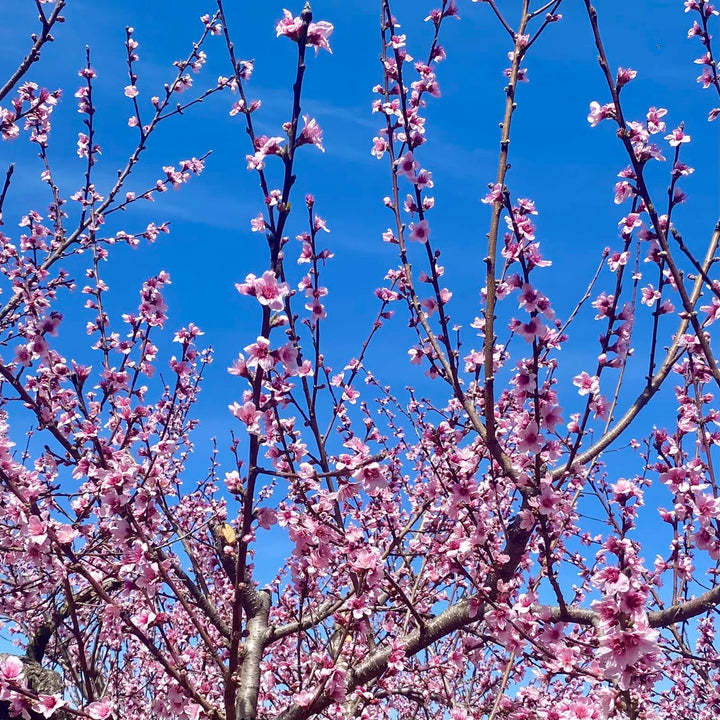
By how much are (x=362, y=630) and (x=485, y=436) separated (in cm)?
128

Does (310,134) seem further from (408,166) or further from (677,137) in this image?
(677,137)

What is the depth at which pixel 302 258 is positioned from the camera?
420cm

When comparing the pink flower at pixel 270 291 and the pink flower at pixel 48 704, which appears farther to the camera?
the pink flower at pixel 48 704

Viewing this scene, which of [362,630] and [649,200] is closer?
[649,200]

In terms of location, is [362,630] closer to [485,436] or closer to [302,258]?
[485,436]

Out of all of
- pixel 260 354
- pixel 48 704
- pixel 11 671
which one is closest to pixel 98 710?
pixel 48 704

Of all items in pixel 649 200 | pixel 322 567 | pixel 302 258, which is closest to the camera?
pixel 649 200

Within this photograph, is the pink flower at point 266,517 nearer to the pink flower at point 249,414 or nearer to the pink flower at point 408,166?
the pink flower at point 249,414

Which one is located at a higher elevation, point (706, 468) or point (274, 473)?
point (706, 468)

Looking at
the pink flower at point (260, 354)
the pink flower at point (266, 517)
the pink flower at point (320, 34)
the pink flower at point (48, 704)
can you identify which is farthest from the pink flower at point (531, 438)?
the pink flower at point (48, 704)

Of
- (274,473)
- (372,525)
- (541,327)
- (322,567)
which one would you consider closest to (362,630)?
(322,567)

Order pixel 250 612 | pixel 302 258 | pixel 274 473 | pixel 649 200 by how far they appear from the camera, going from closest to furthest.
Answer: pixel 274 473 < pixel 649 200 < pixel 302 258 < pixel 250 612

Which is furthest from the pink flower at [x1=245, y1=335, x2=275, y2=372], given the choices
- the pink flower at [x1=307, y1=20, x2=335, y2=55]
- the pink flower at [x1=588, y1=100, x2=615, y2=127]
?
the pink flower at [x1=588, y1=100, x2=615, y2=127]

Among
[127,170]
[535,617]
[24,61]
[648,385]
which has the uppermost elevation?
[127,170]
